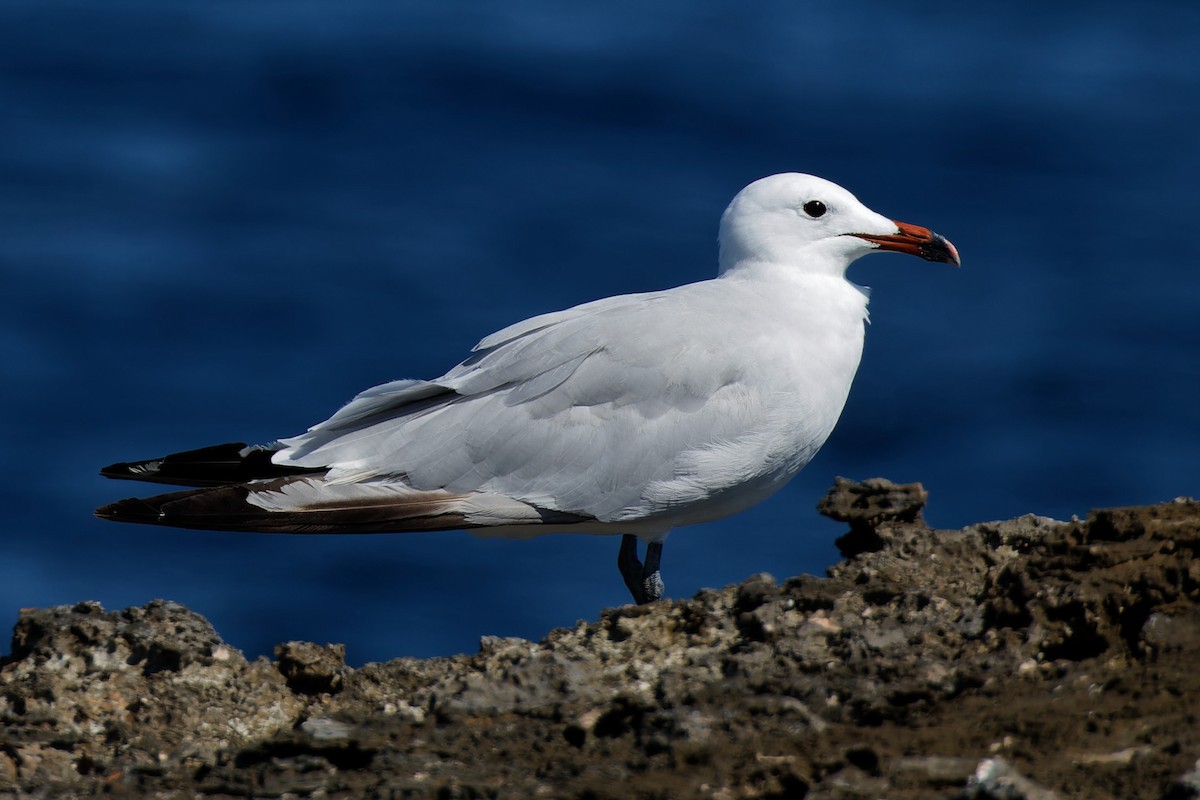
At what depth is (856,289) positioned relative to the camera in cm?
830

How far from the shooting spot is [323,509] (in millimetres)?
7188

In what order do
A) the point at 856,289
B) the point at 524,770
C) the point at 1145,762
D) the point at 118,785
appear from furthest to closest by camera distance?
the point at 856,289 → the point at 118,785 → the point at 524,770 → the point at 1145,762

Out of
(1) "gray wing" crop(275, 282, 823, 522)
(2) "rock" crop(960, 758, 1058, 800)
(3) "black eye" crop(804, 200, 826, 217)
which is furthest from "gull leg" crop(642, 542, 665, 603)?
(2) "rock" crop(960, 758, 1058, 800)

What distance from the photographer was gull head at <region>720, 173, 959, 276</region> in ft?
26.9

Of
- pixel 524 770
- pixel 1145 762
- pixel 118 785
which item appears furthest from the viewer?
pixel 118 785

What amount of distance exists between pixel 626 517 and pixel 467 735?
2854mm

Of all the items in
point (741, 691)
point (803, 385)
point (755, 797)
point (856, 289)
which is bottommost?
point (755, 797)

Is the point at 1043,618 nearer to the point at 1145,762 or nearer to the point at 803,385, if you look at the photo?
the point at 1145,762

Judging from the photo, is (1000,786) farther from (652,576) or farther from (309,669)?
(652,576)

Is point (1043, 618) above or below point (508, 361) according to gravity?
below

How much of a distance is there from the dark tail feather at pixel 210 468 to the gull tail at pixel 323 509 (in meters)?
0.31

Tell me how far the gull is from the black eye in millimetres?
719

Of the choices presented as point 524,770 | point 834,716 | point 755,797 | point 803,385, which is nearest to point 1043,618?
point 834,716

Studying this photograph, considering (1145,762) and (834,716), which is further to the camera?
(834,716)
